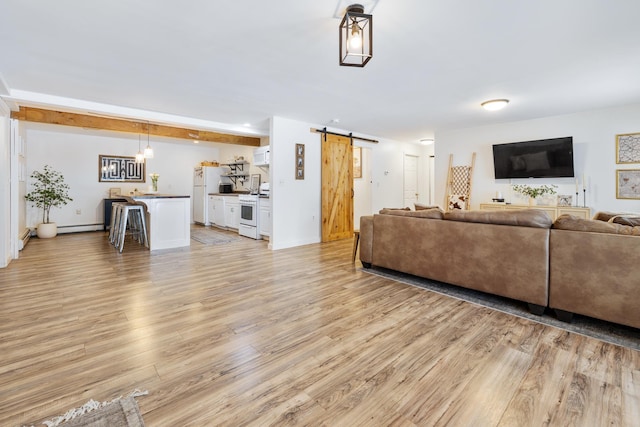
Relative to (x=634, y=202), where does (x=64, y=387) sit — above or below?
below

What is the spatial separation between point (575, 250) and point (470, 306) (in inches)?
35.3

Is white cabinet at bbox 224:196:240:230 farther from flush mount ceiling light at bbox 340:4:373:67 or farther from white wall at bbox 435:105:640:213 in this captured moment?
→ flush mount ceiling light at bbox 340:4:373:67

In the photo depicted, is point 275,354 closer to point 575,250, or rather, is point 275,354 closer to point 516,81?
point 575,250

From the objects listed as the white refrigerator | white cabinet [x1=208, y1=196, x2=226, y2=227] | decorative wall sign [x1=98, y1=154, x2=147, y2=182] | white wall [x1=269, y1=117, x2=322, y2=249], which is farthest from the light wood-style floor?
the white refrigerator

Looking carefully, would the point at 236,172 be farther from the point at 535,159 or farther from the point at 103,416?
the point at 103,416

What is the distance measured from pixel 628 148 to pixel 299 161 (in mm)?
5003

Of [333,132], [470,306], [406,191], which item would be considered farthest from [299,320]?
[406,191]

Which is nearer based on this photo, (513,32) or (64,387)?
(64,387)

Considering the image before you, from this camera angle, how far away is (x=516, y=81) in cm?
340

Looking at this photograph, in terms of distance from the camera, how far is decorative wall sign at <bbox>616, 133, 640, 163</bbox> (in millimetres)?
4316

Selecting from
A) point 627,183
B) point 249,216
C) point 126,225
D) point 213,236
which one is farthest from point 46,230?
point 627,183

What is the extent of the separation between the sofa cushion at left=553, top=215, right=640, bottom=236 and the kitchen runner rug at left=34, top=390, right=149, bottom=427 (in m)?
3.03

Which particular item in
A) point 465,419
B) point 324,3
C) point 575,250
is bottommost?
point 465,419

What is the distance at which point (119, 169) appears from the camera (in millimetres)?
7375
